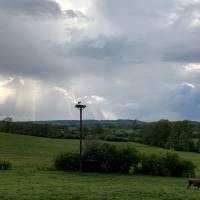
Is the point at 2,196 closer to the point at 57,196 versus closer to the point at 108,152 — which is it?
the point at 57,196

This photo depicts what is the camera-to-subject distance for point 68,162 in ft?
217

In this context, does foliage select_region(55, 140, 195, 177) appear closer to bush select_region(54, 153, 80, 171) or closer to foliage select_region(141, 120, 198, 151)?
bush select_region(54, 153, 80, 171)

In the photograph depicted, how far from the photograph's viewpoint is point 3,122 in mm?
160000

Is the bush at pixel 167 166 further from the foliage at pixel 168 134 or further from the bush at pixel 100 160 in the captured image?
the foliage at pixel 168 134

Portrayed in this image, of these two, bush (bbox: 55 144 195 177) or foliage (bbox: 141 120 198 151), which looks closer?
bush (bbox: 55 144 195 177)

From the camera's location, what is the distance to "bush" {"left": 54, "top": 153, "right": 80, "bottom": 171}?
216ft

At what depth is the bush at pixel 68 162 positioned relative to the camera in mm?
65688

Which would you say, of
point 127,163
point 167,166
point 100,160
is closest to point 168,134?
point 167,166

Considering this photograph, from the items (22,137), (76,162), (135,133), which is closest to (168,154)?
(76,162)

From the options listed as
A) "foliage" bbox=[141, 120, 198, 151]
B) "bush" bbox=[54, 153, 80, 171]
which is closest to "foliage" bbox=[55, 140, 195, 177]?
"bush" bbox=[54, 153, 80, 171]

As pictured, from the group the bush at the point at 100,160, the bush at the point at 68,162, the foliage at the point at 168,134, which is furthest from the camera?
the foliage at the point at 168,134

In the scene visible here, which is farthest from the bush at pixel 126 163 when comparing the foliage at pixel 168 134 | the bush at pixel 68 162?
the foliage at pixel 168 134

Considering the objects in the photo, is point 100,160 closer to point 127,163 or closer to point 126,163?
point 126,163

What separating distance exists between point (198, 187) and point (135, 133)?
12120 cm
